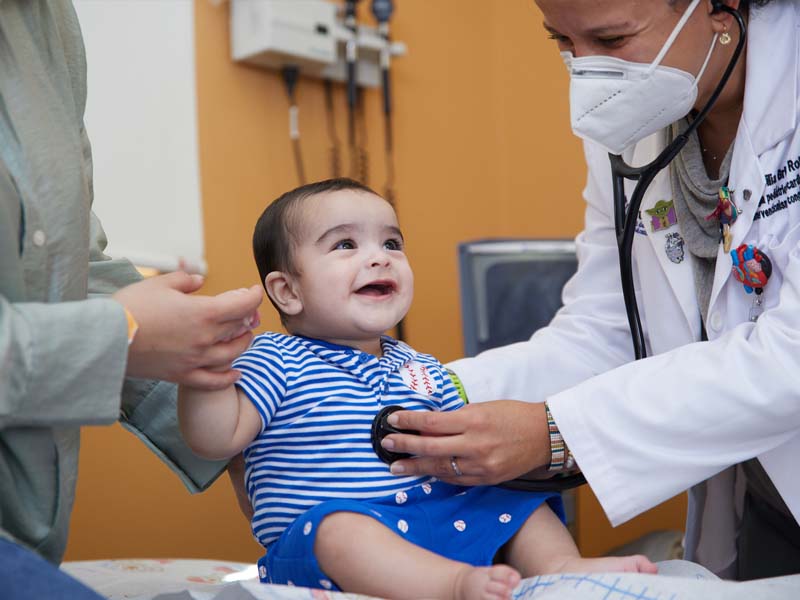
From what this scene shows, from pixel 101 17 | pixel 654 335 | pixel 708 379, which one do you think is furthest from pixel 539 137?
pixel 708 379

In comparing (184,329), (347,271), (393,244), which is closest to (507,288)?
(393,244)

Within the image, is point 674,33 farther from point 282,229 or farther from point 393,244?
point 282,229

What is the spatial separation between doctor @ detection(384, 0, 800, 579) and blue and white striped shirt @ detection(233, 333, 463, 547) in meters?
0.05

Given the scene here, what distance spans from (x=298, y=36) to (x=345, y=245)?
1.55 meters

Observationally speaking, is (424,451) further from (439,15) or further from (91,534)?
(439,15)

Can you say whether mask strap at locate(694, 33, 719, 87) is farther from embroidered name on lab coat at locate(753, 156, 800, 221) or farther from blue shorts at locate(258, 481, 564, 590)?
blue shorts at locate(258, 481, 564, 590)

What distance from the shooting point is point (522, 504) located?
44.4 inches

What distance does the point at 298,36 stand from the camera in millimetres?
2592

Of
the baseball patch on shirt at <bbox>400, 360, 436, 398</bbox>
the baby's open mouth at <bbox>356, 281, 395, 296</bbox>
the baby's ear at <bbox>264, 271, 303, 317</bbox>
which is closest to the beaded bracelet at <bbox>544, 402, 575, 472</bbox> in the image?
the baseball patch on shirt at <bbox>400, 360, 436, 398</bbox>

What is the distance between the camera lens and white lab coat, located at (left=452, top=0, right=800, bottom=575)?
116cm

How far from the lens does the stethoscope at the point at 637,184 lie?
53.3 inches

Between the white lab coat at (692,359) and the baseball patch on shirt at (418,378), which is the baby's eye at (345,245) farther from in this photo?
the white lab coat at (692,359)

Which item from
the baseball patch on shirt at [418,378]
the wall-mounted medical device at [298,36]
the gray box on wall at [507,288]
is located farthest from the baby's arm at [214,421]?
the wall-mounted medical device at [298,36]

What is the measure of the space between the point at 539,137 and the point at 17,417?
269 cm
